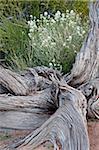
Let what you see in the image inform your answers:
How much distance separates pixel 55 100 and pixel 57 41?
1.39 metres

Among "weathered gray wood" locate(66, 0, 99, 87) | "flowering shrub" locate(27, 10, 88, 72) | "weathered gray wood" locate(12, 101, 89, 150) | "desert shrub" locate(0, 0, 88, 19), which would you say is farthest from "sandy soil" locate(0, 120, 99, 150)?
"desert shrub" locate(0, 0, 88, 19)

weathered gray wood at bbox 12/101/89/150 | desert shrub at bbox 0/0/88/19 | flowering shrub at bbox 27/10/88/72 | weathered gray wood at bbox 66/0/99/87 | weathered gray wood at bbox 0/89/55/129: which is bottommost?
weathered gray wood at bbox 12/101/89/150

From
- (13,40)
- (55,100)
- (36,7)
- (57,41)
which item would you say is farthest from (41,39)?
(55,100)

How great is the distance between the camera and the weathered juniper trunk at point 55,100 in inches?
133

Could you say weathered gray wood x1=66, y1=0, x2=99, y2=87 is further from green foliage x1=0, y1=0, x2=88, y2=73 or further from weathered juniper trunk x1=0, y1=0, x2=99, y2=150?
green foliage x1=0, y1=0, x2=88, y2=73

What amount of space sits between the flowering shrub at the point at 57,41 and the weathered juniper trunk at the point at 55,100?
0.56 meters

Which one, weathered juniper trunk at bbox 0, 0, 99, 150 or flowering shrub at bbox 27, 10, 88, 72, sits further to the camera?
flowering shrub at bbox 27, 10, 88, 72

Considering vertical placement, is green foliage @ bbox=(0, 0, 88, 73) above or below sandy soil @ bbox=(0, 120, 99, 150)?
above

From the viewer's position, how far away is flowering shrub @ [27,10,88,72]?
5.09 metres

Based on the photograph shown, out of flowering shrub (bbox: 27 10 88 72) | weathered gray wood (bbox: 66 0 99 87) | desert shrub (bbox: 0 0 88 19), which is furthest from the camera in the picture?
desert shrub (bbox: 0 0 88 19)

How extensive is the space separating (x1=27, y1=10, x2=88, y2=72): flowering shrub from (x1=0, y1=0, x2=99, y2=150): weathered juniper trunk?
1.85 ft

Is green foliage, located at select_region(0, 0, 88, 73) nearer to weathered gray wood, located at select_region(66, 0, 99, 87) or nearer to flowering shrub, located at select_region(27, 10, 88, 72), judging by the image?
flowering shrub, located at select_region(27, 10, 88, 72)

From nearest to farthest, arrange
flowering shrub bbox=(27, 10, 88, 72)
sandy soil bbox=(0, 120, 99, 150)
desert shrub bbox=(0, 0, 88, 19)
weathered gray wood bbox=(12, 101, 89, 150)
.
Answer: weathered gray wood bbox=(12, 101, 89, 150)
sandy soil bbox=(0, 120, 99, 150)
flowering shrub bbox=(27, 10, 88, 72)
desert shrub bbox=(0, 0, 88, 19)

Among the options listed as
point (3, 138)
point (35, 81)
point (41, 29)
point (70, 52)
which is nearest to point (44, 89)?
point (35, 81)
